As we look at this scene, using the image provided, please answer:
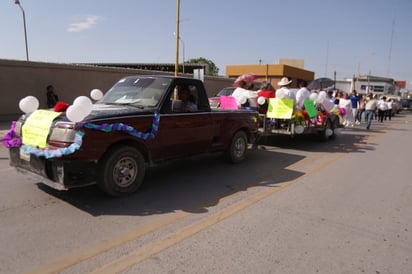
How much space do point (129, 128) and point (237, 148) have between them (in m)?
3.26

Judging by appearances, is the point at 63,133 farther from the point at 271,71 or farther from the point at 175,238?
the point at 271,71

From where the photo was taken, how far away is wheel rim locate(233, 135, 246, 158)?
24.3 ft

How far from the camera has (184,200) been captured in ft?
16.3

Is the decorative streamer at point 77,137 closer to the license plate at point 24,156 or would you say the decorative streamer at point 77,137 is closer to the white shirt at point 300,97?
the license plate at point 24,156

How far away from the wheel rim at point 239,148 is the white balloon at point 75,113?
3.85m

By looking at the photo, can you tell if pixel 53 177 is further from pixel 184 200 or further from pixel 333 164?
pixel 333 164

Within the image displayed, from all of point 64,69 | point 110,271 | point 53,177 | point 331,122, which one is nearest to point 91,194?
point 53,177

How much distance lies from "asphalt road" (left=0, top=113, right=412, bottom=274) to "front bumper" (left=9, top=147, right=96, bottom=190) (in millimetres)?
364

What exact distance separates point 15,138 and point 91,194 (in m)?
1.50

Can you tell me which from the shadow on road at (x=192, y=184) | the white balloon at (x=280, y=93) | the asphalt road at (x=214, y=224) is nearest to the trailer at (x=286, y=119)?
the white balloon at (x=280, y=93)

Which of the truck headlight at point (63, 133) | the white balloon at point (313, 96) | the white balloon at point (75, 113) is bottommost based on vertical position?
the truck headlight at point (63, 133)

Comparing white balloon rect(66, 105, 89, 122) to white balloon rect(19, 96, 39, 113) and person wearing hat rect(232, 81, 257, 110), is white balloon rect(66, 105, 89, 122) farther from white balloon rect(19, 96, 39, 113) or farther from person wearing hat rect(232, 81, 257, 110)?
person wearing hat rect(232, 81, 257, 110)

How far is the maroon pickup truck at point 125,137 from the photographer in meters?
4.32

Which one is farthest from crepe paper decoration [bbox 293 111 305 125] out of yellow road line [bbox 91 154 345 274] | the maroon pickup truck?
yellow road line [bbox 91 154 345 274]
